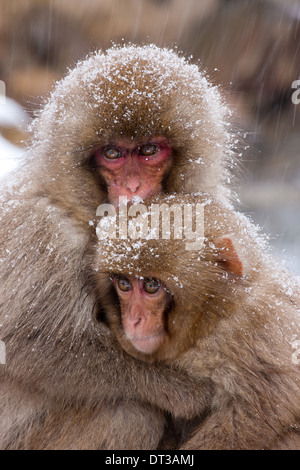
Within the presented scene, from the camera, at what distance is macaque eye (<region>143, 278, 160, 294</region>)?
2.23 m

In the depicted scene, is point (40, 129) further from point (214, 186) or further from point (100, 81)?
point (214, 186)

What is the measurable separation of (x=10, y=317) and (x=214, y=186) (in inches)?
50.1

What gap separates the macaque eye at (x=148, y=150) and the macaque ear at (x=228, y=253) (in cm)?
65

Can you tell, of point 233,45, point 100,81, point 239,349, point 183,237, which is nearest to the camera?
point 183,237

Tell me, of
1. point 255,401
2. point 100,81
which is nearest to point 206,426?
point 255,401

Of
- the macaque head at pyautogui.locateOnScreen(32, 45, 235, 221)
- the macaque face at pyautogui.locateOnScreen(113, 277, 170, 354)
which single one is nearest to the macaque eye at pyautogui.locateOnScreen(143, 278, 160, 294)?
the macaque face at pyautogui.locateOnScreen(113, 277, 170, 354)

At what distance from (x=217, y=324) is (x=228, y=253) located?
12.5 inches

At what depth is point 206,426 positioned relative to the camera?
7.45 feet

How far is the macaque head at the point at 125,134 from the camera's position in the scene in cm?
244

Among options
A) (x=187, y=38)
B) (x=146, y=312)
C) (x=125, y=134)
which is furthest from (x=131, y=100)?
(x=187, y=38)

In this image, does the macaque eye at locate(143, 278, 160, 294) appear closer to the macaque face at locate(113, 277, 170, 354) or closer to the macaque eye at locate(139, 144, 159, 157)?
the macaque face at locate(113, 277, 170, 354)

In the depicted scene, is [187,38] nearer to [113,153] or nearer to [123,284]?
[113,153]

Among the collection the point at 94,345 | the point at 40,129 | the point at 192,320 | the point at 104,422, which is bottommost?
the point at 104,422

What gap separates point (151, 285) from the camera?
7.36 ft
